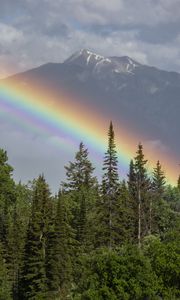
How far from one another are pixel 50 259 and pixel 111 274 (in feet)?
92.4

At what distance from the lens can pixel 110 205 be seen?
89188mm

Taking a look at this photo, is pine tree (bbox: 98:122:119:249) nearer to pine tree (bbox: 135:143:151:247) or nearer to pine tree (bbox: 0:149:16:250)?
pine tree (bbox: 135:143:151:247)

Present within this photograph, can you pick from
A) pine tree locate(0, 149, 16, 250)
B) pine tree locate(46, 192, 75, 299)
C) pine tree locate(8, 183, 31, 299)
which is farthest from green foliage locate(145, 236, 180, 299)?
pine tree locate(0, 149, 16, 250)

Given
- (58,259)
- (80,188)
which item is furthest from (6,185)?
(58,259)

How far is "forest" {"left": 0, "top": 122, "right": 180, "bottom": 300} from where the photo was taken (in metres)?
54.0

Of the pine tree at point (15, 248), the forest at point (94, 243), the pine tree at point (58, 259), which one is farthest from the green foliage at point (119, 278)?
the pine tree at point (15, 248)

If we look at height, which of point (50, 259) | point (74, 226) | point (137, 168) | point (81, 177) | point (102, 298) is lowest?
point (102, 298)

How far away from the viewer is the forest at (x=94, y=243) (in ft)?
177

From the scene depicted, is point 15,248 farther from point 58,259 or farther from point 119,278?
point 119,278

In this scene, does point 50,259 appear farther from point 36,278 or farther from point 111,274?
point 111,274

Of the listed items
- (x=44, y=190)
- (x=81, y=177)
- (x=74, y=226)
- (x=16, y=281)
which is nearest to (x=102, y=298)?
(x=44, y=190)

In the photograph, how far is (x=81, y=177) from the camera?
527 feet

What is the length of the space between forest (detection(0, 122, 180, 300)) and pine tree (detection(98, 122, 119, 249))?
144 mm

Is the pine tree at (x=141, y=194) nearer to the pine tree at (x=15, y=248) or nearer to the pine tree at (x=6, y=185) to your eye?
the pine tree at (x=15, y=248)
